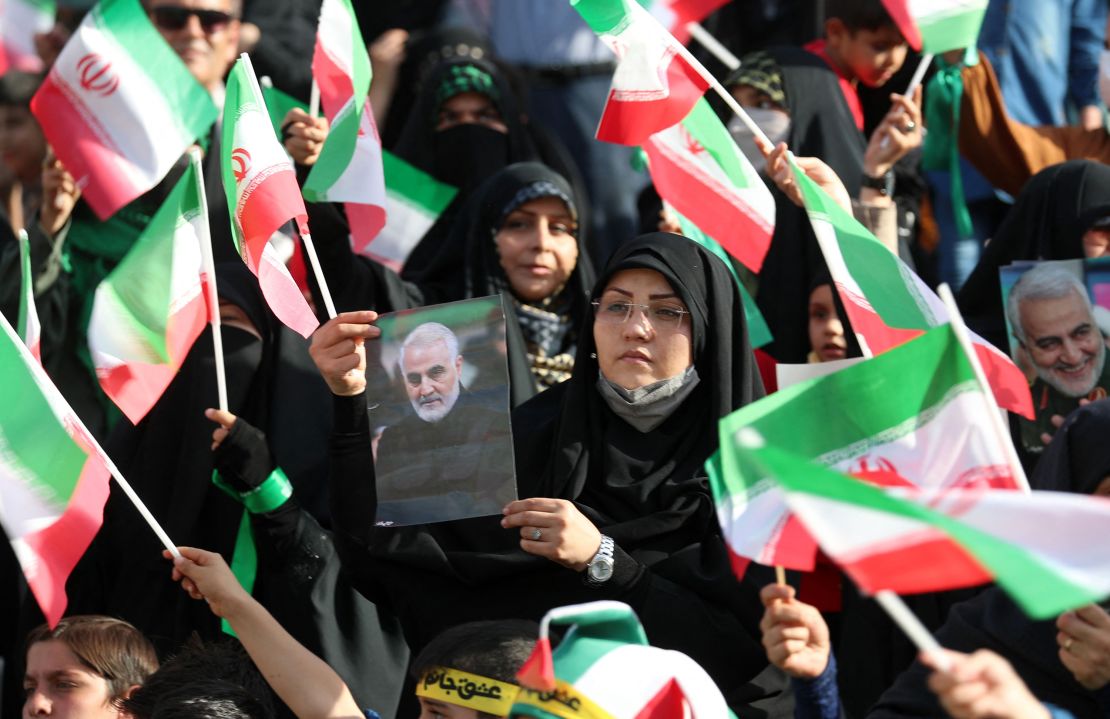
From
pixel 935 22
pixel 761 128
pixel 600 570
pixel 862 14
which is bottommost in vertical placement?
pixel 600 570

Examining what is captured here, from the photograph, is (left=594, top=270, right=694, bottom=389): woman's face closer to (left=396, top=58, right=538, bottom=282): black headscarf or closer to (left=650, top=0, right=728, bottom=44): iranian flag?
(left=650, top=0, right=728, bottom=44): iranian flag

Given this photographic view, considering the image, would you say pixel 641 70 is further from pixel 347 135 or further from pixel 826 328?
pixel 826 328

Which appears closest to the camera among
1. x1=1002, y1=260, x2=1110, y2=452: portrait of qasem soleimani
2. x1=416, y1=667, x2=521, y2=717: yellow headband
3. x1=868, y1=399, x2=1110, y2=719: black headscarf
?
x1=416, y1=667, x2=521, y2=717: yellow headband

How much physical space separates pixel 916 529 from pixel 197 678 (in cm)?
189

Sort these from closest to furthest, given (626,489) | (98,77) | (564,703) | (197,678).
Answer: (564,703), (197,678), (626,489), (98,77)

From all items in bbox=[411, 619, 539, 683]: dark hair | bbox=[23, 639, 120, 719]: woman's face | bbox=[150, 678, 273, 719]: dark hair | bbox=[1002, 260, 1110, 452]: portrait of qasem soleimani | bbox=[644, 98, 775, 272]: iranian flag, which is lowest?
bbox=[23, 639, 120, 719]: woman's face

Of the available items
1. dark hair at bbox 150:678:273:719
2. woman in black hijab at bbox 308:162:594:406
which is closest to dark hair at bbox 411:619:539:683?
dark hair at bbox 150:678:273:719

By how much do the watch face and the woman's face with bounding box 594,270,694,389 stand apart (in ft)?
1.73

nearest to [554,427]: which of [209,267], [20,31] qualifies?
[209,267]

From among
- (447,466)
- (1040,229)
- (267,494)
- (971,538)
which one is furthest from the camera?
(1040,229)

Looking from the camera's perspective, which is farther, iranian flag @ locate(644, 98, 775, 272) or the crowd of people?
iranian flag @ locate(644, 98, 775, 272)

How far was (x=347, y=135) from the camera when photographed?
5152 millimetres

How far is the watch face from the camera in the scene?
14.3 feet

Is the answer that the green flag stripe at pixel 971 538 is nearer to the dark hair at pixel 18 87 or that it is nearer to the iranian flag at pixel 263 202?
the iranian flag at pixel 263 202
